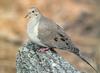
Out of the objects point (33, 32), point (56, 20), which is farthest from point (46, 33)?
point (56, 20)

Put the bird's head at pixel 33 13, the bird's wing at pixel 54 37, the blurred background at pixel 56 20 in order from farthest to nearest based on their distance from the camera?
the blurred background at pixel 56 20 → the bird's head at pixel 33 13 → the bird's wing at pixel 54 37

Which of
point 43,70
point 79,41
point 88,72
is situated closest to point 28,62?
point 43,70

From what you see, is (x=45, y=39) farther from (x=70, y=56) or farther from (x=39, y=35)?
(x=70, y=56)

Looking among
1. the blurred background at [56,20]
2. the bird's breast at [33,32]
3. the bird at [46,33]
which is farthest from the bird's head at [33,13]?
the blurred background at [56,20]

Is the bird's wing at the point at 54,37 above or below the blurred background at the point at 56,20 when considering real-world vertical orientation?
below

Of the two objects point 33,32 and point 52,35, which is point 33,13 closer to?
point 33,32

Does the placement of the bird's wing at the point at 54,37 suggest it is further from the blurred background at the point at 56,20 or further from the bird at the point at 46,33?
the blurred background at the point at 56,20
